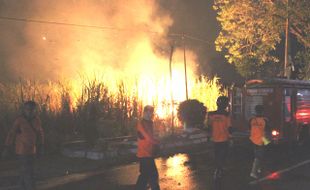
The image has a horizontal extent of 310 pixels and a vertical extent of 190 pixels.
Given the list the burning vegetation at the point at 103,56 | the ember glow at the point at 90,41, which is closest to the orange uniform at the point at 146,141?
the burning vegetation at the point at 103,56

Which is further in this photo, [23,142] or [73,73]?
[73,73]

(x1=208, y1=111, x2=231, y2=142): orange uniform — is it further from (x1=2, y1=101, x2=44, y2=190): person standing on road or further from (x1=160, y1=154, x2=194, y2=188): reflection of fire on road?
(x1=2, y1=101, x2=44, y2=190): person standing on road

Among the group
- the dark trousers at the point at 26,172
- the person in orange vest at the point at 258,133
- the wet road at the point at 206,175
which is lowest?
the wet road at the point at 206,175

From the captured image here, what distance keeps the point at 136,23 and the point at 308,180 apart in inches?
694

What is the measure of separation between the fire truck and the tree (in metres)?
7.84

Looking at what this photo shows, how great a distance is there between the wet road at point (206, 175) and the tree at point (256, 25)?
1084 centimetres

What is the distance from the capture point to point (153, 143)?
7121mm

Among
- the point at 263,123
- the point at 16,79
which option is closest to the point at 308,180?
the point at 263,123

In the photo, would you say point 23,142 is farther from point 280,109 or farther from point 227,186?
point 280,109

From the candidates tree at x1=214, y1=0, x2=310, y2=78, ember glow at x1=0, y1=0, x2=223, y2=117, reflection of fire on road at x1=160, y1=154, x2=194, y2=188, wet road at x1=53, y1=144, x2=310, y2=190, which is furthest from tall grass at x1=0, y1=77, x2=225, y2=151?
tree at x1=214, y1=0, x2=310, y2=78

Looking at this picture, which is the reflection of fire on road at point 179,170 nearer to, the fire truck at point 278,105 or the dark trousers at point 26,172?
the dark trousers at point 26,172

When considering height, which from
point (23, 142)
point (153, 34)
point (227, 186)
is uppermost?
point (153, 34)

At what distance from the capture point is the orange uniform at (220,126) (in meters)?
8.48

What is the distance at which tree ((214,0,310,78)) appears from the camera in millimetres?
22375
